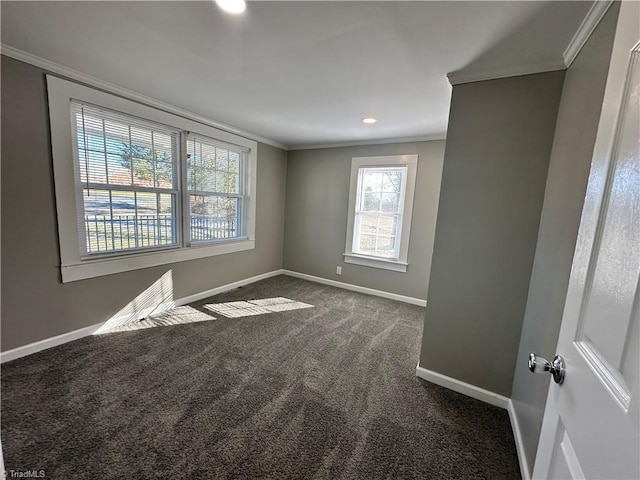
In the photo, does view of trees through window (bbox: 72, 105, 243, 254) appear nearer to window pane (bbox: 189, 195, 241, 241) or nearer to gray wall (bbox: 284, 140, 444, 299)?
window pane (bbox: 189, 195, 241, 241)

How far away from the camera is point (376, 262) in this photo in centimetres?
405

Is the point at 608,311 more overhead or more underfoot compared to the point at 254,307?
more overhead

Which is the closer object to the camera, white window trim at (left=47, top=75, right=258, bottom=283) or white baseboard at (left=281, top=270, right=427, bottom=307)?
white window trim at (left=47, top=75, right=258, bottom=283)

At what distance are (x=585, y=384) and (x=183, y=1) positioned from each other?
6.90ft

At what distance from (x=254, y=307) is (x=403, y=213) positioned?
238cm

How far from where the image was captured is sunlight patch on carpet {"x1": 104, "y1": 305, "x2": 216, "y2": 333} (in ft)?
9.02

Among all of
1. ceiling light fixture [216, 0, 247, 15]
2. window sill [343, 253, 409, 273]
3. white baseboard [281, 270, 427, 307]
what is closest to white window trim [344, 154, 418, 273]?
window sill [343, 253, 409, 273]

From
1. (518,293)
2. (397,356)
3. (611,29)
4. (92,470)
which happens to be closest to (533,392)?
(518,293)

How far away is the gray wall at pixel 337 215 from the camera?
360 cm

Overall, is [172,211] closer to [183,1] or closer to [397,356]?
[183,1]

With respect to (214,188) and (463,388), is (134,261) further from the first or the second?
(463,388)

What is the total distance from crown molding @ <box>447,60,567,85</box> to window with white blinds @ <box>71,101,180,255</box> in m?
2.83

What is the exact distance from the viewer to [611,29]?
108cm

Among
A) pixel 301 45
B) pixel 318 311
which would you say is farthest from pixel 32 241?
pixel 318 311
